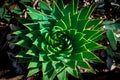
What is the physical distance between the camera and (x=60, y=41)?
2139 mm

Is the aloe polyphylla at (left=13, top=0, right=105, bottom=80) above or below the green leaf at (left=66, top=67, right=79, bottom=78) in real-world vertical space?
above

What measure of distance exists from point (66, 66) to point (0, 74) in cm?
78

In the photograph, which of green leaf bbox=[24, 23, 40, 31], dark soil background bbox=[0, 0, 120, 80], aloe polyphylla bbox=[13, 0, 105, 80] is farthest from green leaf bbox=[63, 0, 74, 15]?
dark soil background bbox=[0, 0, 120, 80]

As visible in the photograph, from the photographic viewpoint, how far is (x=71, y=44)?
213cm

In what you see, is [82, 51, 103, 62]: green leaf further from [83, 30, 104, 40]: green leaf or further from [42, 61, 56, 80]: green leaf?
[42, 61, 56, 80]: green leaf

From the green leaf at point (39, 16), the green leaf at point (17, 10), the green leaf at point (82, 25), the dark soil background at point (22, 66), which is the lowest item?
the dark soil background at point (22, 66)

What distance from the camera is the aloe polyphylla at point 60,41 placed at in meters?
2.05

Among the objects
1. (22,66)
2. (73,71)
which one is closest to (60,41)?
(73,71)

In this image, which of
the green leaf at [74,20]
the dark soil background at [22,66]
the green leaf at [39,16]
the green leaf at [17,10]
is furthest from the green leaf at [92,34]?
the green leaf at [17,10]

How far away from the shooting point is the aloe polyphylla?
2.05m

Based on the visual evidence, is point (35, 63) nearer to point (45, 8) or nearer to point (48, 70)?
point (48, 70)

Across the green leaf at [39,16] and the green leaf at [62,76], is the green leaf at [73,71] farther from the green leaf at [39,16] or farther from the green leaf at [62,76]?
the green leaf at [39,16]

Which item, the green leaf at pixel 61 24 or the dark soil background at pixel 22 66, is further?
the dark soil background at pixel 22 66

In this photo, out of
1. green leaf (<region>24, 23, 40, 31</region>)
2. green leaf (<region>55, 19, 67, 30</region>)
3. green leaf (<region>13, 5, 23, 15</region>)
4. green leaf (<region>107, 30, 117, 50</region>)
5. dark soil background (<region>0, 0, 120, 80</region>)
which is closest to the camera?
green leaf (<region>55, 19, 67, 30</region>)
